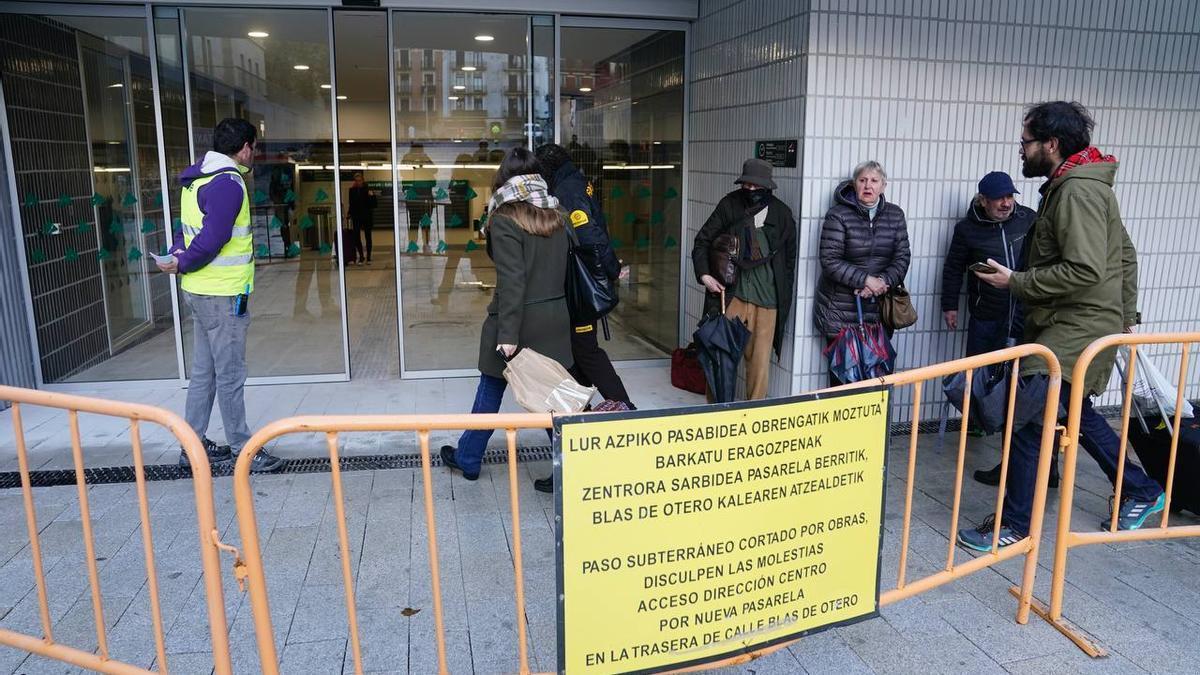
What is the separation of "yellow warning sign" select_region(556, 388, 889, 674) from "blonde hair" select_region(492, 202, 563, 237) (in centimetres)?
211

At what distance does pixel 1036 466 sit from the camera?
395 centimetres

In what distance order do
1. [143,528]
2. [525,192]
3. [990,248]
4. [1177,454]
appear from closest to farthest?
[143,528] < [1177,454] < [525,192] < [990,248]

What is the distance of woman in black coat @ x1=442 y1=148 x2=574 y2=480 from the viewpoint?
14.1ft

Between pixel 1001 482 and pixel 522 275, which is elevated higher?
pixel 522 275

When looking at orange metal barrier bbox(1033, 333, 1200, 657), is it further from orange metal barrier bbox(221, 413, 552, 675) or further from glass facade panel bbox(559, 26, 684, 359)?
glass facade panel bbox(559, 26, 684, 359)

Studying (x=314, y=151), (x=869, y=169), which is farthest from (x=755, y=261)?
(x=314, y=151)

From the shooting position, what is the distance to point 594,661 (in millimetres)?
2510

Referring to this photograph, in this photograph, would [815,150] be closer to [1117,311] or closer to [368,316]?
[1117,311]

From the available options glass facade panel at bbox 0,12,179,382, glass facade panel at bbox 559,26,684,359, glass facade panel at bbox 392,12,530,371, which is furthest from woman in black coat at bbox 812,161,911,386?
glass facade panel at bbox 0,12,179,382

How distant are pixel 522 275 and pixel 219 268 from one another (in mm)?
1816

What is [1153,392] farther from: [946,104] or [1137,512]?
[946,104]

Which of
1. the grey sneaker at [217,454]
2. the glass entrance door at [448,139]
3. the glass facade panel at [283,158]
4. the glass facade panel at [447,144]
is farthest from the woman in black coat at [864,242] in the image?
the glass facade panel at [283,158]

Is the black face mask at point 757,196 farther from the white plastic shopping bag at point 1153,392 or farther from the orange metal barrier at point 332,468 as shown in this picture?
the orange metal barrier at point 332,468

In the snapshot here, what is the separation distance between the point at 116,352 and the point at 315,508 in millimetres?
3768
